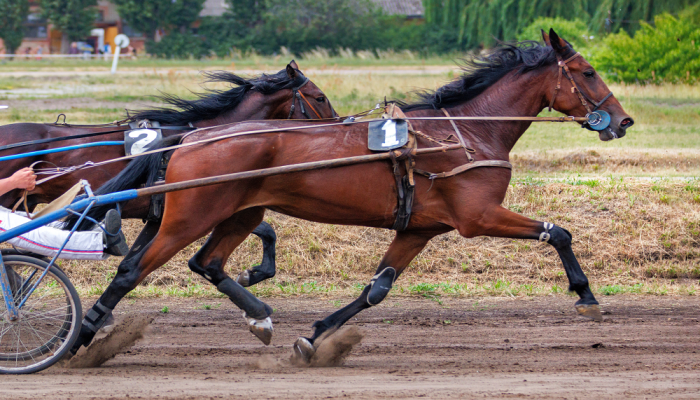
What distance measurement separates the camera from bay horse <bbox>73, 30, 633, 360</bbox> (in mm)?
4699

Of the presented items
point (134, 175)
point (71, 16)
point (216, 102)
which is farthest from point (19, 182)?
point (71, 16)

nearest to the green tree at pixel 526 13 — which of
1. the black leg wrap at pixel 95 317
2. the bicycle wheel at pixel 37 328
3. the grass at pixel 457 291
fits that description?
the grass at pixel 457 291

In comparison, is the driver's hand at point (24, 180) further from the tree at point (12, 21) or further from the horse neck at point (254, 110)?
the tree at point (12, 21)

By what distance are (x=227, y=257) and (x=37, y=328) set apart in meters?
1.35

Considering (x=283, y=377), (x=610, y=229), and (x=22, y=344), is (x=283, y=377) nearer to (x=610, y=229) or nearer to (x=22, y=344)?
(x=22, y=344)

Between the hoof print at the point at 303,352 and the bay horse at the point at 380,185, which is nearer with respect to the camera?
the bay horse at the point at 380,185

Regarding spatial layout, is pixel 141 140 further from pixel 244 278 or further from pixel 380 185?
pixel 380 185

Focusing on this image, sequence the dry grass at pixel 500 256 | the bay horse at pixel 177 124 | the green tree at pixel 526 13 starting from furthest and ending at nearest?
the green tree at pixel 526 13 → the dry grass at pixel 500 256 → the bay horse at pixel 177 124

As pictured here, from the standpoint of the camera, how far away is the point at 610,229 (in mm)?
7969

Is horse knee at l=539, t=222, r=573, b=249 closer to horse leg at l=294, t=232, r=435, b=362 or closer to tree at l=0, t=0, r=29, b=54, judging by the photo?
horse leg at l=294, t=232, r=435, b=362

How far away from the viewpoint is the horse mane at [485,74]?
17.6 feet

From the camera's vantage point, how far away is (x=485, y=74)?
217 inches

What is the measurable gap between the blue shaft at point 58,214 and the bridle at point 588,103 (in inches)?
125

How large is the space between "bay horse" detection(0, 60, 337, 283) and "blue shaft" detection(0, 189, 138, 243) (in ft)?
2.99
